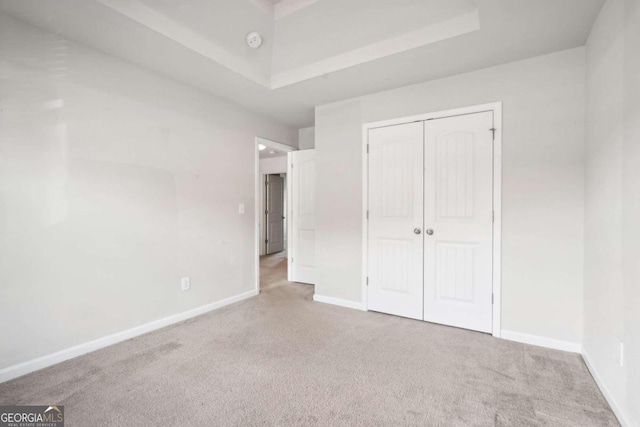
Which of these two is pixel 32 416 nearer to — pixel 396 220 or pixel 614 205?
pixel 396 220

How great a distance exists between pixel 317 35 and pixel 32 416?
10.6ft

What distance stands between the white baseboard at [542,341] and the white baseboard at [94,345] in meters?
2.89

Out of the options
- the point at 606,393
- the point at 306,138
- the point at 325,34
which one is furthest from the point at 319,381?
the point at 306,138

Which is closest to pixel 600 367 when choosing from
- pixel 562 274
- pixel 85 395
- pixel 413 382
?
pixel 562 274

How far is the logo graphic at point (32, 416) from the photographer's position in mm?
1607

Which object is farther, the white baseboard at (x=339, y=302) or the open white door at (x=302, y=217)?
the open white door at (x=302, y=217)

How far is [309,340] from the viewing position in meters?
2.57

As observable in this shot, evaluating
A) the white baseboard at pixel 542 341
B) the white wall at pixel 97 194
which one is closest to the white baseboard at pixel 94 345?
the white wall at pixel 97 194

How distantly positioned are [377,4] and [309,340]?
108 inches

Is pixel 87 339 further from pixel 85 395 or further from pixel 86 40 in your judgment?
pixel 86 40

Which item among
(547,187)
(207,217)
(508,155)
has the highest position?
(508,155)

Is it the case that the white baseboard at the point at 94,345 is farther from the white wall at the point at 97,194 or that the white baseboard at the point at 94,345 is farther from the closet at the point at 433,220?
the closet at the point at 433,220

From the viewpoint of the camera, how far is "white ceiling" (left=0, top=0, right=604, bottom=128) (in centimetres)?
199

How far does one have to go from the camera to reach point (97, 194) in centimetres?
240
